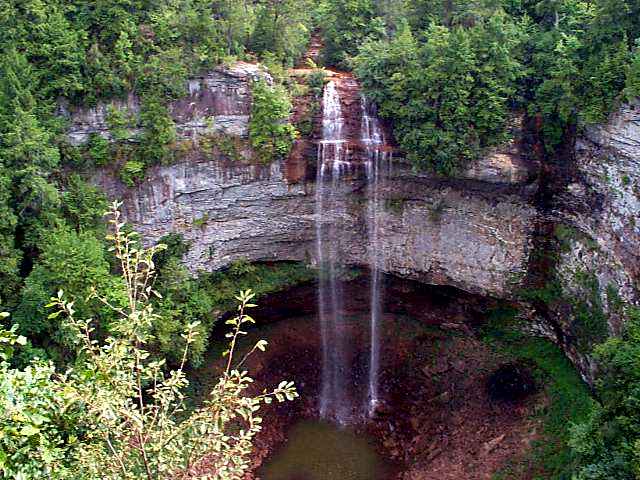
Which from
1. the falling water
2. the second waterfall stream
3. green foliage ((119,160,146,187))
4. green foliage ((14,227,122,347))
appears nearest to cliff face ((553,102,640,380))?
the second waterfall stream

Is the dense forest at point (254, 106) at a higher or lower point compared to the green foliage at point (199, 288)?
higher

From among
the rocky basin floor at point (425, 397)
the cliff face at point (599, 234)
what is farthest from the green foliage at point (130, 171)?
the cliff face at point (599, 234)

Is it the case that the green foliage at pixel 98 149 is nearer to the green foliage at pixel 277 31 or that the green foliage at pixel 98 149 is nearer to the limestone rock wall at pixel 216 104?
the limestone rock wall at pixel 216 104

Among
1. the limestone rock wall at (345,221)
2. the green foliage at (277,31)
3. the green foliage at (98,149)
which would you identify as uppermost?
the green foliage at (277,31)

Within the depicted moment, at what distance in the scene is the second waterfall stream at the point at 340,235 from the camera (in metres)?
15.7

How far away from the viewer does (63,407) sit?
4.49m

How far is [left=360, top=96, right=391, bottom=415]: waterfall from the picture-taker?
15.6 metres

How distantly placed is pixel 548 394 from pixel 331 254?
7.32 meters

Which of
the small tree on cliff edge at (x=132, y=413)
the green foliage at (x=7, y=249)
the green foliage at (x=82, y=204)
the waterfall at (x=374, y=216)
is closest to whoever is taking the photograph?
the small tree on cliff edge at (x=132, y=413)

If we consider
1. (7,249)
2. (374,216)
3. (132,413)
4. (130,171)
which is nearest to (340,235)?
(374,216)

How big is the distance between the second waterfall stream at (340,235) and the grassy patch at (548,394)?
3.83 m

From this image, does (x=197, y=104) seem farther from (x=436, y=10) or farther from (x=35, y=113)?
(x=436, y=10)

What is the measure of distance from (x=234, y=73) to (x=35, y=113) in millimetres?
5176

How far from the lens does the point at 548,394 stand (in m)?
14.9
